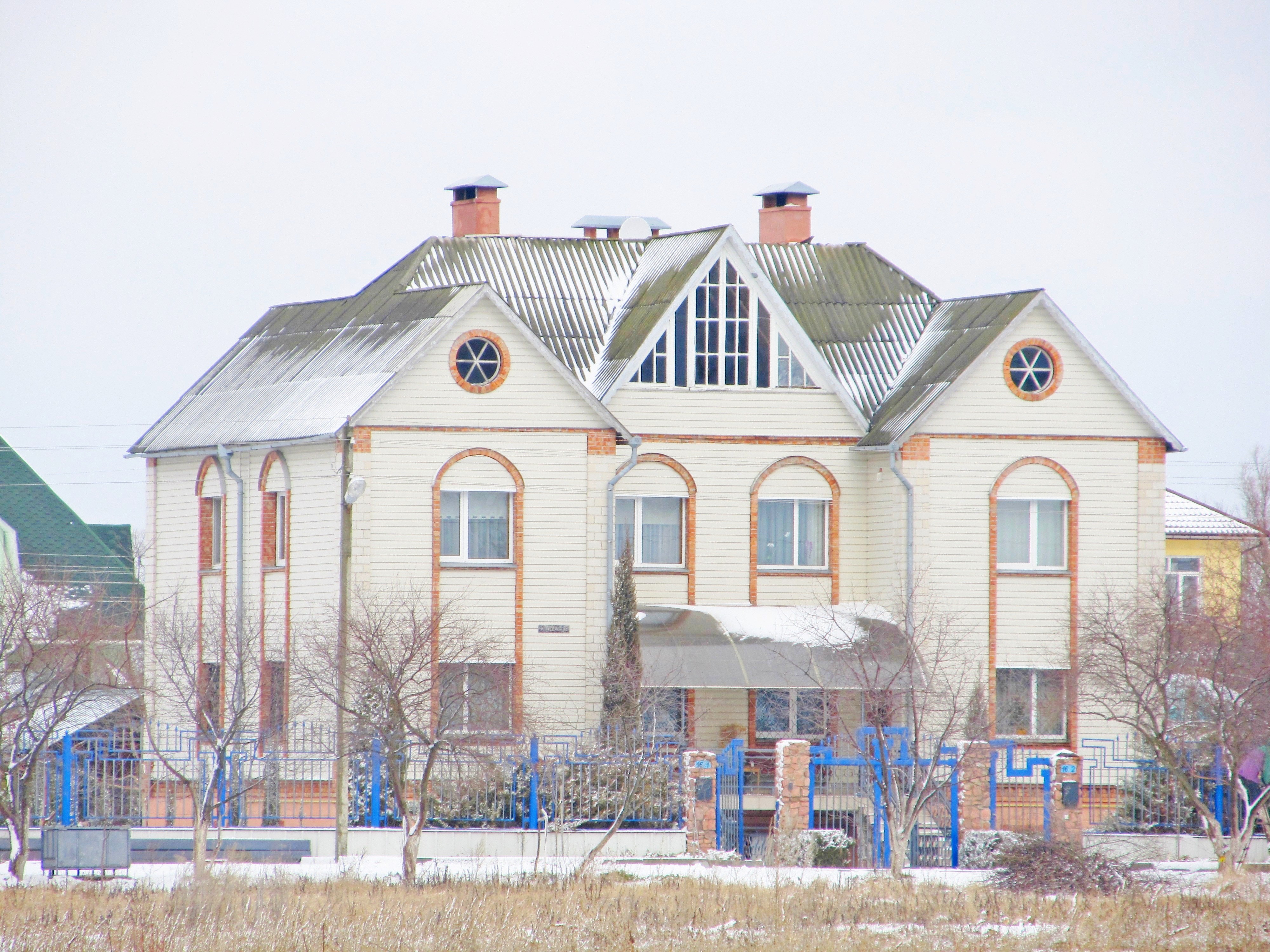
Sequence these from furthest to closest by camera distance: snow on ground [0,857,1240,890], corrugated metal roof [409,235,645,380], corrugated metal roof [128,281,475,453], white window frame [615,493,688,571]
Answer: corrugated metal roof [409,235,645,380] < white window frame [615,493,688,571] < corrugated metal roof [128,281,475,453] < snow on ground [0,857,1240,890]

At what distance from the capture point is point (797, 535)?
124 feet

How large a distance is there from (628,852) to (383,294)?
1359cm

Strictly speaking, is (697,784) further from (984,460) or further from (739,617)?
(984,460)

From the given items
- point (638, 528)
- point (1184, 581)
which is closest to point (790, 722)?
point (638, 528)

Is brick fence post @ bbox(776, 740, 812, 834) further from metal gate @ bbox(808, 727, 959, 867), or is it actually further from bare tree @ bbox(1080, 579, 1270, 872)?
bare tree @ bbox(1080, 579, 1270, 872)

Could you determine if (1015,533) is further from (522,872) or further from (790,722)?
(522,872)

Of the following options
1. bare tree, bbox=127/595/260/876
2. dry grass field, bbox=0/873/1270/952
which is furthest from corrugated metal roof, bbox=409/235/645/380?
dry grass field, bbox=0/873/1270/952

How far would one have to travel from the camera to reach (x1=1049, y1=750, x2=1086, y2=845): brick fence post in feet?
99.5

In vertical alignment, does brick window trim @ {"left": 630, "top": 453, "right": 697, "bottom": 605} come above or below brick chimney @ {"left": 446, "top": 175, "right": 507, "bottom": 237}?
below

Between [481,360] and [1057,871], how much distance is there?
13347 mm

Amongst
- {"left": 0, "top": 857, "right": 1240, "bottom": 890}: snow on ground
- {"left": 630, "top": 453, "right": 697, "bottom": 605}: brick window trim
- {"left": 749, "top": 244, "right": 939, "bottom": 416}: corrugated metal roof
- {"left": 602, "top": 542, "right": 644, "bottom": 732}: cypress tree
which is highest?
{"left": 749, "top": 244, "right": 939, "bottom": 416}: corrugated metal roof

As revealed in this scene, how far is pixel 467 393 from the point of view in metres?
34.8

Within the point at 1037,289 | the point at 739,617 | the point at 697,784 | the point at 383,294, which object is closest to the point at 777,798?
the point at 697,784

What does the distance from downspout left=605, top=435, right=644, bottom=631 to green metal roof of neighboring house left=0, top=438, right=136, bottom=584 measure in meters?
27.4
